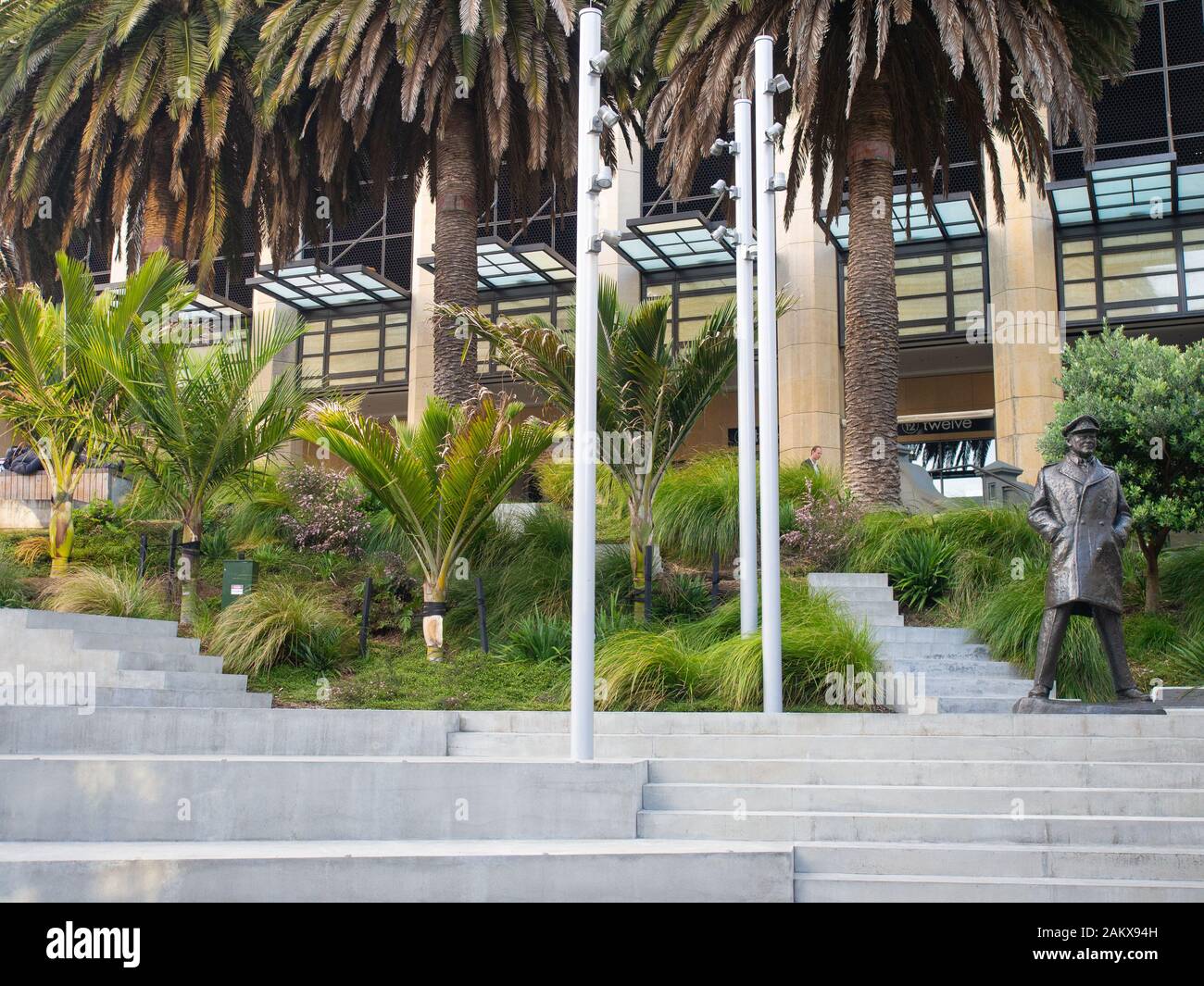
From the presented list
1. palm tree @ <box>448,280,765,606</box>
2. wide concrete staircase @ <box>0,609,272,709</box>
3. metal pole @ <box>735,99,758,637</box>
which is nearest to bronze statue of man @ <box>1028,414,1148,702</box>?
metal pole @ <box>735,99,758,637</box>

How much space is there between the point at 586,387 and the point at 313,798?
3553 millimetres

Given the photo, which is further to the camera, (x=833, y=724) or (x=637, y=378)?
(x=637, y=378)

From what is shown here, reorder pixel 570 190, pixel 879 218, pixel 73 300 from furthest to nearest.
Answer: pixel 570 190
pixel 879 218
pixel 73 300

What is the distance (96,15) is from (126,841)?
16.6 meters

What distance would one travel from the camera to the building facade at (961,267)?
25375 mm

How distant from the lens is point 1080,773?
8.55 m

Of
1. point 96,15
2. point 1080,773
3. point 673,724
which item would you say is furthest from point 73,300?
point 1080,773

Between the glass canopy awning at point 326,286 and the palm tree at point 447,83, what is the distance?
9727mm

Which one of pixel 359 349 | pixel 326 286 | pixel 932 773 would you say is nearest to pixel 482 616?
pixel 932 773

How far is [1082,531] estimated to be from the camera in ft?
34.0

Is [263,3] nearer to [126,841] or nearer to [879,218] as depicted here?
[879,218]

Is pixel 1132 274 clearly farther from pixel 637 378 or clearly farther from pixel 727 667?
pixel 727 667

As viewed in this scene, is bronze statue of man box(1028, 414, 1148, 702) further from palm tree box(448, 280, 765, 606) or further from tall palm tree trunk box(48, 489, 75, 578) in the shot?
tall palm tree trunk box(48, 489, 75, 578)

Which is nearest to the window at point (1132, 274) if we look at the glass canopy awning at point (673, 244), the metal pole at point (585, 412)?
the glass canopy awning at point (673, 244)
